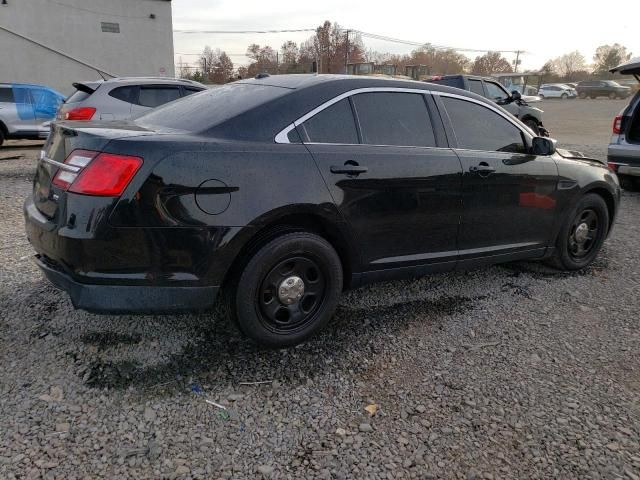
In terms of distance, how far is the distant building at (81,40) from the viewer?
68.1ft

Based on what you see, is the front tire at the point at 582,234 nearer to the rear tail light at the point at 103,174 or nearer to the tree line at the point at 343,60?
the rear tail light at the point at 103,174

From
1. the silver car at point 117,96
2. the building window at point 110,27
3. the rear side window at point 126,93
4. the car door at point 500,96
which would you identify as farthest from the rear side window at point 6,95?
the building window at point 110,27

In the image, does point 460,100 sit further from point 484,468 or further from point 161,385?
point 161,385

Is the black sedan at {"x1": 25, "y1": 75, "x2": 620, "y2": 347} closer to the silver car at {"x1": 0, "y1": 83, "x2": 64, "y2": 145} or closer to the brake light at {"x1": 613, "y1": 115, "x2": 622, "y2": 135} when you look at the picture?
the brake light at {"x1": 613, "y1": 115, "x2": 622, "y2": 135}

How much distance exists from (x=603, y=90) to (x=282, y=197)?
184ft

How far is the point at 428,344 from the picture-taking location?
3199mm

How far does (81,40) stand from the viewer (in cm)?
2194

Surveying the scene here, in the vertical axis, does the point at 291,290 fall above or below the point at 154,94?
below

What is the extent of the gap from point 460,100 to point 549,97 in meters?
54.3

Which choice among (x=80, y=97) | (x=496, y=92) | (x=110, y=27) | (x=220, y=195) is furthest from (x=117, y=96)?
(x=110, y=27)

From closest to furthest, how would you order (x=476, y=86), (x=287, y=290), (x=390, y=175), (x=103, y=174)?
(x=103, y=174), (x=287, y=290), (x=390, y=175), (x=476, y=86)

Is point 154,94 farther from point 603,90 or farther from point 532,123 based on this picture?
point 603,90

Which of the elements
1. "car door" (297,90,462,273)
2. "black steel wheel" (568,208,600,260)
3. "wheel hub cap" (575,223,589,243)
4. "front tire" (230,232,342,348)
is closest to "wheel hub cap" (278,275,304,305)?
"front tire" (230,232,342,348)

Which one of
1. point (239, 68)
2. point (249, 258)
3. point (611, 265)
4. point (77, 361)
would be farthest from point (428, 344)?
point (239, 68)
